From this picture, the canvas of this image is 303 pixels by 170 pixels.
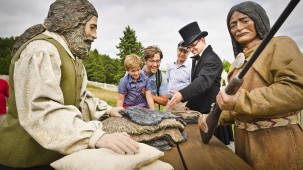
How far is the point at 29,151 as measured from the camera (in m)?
1.55

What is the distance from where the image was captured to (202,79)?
3346 millimetres

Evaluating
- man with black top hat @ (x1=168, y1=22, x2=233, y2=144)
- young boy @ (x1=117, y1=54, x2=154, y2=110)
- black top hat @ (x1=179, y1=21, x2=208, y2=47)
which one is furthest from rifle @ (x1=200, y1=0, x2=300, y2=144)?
young boy @ (x1=117, y1=54, x2=154, y2=110)

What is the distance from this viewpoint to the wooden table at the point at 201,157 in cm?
157

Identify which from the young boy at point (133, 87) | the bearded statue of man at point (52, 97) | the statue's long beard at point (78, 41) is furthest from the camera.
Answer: the young boy at point (133, 87)

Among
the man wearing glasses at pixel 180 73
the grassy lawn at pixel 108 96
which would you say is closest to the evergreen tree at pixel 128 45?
the grassy lawn at pixel 108 96

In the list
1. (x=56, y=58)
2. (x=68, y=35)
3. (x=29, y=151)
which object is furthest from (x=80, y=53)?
(x=29, y=151)

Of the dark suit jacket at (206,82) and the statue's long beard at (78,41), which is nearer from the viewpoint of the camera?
the statue's long beard at (78,41)

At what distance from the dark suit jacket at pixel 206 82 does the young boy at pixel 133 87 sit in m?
1.02

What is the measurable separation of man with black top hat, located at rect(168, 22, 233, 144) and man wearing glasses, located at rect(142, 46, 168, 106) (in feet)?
2.85

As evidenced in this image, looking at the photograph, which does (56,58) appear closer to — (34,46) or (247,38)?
(34,46)

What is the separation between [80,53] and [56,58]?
0.32m

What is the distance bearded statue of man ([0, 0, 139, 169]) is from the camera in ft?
4.32

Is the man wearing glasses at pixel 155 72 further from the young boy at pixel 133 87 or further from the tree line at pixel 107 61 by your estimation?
the tree line at pixel 107 61

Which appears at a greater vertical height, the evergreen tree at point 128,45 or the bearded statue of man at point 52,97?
the evergreen tree at point 128,45
